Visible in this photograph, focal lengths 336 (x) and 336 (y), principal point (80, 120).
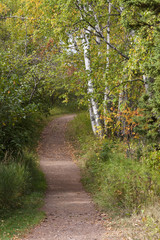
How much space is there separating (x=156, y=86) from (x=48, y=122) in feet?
65.1

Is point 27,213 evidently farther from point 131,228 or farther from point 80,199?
point 131,228

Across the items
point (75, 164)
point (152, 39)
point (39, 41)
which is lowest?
point (75, 164)

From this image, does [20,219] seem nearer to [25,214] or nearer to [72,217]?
[25,214]

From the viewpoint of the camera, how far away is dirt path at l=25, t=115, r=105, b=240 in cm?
720

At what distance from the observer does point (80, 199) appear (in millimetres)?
10656

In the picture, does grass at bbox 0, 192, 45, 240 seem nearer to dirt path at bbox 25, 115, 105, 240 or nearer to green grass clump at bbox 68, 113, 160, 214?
dirt path at bbox 25, 115, 105, 240

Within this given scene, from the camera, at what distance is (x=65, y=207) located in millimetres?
9664

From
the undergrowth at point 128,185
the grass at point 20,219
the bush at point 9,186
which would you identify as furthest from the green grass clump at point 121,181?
the bush at point 9,186

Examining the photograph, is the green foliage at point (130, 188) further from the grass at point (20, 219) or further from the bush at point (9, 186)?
the bush at point (9, 186)

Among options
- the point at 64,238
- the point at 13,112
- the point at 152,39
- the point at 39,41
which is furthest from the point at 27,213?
the point at 39,41

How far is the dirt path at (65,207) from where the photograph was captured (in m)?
7.20

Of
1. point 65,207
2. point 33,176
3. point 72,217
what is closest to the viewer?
point 72,217

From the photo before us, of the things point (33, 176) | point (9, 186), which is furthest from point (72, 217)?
point (33, 176)

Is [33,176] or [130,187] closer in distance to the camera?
[130,187]
